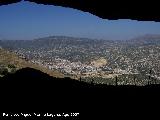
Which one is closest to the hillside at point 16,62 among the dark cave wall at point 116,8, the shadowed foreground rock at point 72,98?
the dark cave wall at point 116,8

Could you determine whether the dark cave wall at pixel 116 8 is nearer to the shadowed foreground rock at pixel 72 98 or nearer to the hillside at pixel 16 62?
the shadowed foreground rock at pixel 72 98

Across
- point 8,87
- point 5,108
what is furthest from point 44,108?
point 8,87

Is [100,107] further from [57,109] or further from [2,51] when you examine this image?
[2,51]

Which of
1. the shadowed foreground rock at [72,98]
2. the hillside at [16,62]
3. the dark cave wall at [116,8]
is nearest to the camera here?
the shadowed foreground rock at [72,98]

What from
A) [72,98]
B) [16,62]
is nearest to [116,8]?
[72,98]

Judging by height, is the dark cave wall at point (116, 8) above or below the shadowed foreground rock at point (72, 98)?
above

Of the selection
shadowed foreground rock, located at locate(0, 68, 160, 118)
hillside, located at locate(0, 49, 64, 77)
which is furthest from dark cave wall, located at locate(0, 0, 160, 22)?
hillside, located at locate(0, 49, 64, 77)
